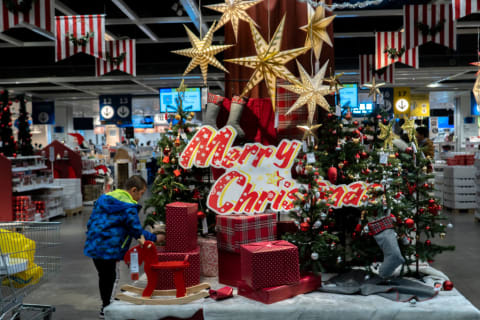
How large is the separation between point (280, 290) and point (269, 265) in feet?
0.68

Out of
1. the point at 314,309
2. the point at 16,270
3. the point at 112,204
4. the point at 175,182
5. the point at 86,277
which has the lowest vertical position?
the point at 86,277

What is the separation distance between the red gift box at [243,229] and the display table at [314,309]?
61cm

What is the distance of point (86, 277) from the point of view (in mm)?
6117

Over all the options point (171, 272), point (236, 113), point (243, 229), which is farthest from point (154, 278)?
point (236, 113)

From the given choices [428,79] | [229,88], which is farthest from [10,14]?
[428,79]

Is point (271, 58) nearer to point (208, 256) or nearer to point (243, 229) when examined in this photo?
point (243, 229)

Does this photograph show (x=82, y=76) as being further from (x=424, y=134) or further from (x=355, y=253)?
(x=355, y=253)

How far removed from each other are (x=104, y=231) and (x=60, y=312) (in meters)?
1.49

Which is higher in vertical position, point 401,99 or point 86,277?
point 401,99

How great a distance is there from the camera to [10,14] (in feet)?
17.8

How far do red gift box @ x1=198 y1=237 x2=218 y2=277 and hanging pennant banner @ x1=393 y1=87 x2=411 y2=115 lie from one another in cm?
1378

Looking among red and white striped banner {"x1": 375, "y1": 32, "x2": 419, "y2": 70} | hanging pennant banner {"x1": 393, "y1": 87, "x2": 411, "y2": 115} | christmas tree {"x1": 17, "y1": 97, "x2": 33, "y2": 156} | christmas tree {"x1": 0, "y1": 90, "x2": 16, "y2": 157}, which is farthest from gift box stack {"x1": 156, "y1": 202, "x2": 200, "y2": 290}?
hanging pennant banner {"x1": 393, "y1": 87, "x2": 411, "y2": 115}

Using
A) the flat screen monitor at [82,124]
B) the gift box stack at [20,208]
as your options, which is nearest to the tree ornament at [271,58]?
the gift box stack at [20,208]

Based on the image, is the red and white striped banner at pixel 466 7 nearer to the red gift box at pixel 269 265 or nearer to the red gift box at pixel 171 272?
the red gift box at pixel 269 265
